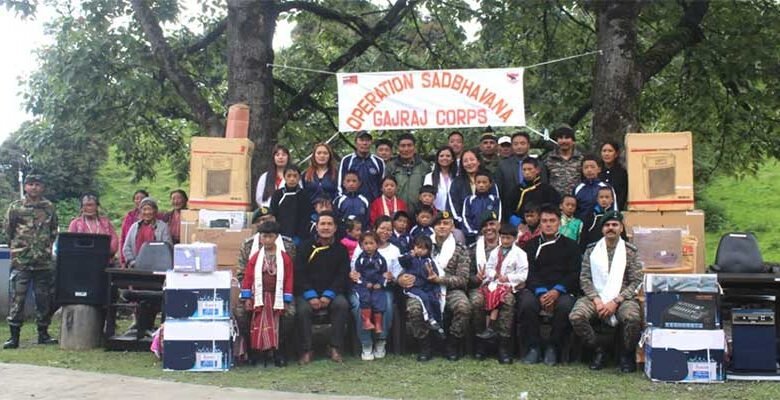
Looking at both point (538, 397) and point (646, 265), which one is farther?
point (646, 265)

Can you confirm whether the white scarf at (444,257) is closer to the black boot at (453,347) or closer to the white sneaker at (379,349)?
the black boot at (453,347)

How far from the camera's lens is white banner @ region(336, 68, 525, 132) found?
37.5 feet

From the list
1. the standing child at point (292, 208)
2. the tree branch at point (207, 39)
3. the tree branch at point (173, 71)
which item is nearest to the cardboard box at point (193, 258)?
the standing child at point (292, 208)

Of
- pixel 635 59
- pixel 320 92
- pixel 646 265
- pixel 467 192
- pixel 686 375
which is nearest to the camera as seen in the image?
pixel 686 375

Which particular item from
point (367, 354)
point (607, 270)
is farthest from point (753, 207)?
point (367, 354)

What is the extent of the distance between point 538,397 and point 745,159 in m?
10.8

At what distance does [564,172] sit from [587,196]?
0.66m

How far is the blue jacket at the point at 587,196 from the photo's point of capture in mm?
10062

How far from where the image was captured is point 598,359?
30.2ft

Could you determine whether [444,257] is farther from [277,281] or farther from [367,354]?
[277,281]

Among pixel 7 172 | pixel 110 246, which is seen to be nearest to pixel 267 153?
pixel 110 246

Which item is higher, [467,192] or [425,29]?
[425,29]

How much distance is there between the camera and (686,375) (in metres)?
8.55

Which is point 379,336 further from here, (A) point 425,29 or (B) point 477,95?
(A) point 425,29
